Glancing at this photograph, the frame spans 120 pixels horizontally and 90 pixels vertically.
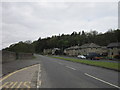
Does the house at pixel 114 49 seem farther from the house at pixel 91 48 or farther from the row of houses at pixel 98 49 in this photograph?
the house at pixel 91 48

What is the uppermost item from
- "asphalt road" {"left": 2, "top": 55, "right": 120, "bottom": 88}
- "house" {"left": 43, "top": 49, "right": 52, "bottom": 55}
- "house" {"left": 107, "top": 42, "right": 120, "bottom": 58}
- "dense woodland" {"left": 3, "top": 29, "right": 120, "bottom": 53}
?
"dense woodland" {"left": 3, "top": 29, "right": 120, "bottom": 53}

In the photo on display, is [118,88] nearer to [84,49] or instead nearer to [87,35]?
[84,49]

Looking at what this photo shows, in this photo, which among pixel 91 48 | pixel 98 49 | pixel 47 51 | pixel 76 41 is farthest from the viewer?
pixel 47 51

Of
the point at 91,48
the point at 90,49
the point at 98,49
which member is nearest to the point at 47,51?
the point at 98,49

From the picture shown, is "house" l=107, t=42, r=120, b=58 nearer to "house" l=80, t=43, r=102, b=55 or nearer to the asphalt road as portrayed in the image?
"house" l=80, t=43, r=102, b=55

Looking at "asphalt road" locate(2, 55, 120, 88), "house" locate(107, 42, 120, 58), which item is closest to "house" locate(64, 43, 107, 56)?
"house" locate(107, 42, 120, 58)

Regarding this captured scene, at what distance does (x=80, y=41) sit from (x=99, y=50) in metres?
33.9

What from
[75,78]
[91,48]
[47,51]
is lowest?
[47,51]

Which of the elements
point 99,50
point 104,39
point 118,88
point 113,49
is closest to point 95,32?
point 104,39

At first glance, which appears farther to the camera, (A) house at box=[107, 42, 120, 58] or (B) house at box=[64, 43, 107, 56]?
(B) house at box=[64, 43, 107, 56]

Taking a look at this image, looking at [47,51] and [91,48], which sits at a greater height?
[91,48]

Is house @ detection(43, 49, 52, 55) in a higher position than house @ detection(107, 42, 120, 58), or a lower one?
lower

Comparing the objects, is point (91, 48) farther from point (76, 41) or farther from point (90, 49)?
point (76, 41)

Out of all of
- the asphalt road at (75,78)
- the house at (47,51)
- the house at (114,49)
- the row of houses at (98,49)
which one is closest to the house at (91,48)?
the row of houses at (98,49)
